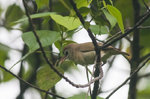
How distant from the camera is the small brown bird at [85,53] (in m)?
3.29

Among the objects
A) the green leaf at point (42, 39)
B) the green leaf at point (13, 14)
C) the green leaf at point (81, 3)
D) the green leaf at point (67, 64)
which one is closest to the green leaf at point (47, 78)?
the green leaf at point (67, 64)

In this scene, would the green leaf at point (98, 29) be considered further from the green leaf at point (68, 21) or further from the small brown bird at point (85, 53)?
the small brown bird at point (85, 53)

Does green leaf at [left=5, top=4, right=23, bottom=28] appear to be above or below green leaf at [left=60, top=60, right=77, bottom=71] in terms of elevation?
above

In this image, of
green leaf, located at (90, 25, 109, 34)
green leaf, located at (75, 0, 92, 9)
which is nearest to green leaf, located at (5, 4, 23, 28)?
green leaf, located at (90, 25, 109, 34)

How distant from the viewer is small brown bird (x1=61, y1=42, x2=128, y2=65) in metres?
3.29

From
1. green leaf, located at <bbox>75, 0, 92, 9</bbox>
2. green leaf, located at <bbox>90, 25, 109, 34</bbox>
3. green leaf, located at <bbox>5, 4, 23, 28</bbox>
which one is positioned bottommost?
green leaf, located at <bbox>5, 4, 23, 28</bbox>

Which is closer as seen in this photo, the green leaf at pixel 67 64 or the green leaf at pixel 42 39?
the green leaf at pixel 42 39

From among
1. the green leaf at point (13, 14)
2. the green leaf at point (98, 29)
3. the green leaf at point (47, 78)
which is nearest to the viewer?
the green leaf at point (98, 29)

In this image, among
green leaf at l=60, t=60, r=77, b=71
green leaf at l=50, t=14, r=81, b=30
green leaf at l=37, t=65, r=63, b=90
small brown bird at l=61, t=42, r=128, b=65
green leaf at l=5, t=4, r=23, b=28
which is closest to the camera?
green leaf at l=50, t=14, r=81, b=30

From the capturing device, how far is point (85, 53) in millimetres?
3656

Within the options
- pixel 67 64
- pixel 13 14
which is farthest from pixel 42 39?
Answer: pixel 13 14

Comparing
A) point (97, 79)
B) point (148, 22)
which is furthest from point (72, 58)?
point (97, 79)

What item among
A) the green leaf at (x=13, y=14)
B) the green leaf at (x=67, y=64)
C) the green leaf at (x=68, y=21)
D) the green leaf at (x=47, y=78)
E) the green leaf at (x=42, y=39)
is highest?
the green leaf at (x=68, y=21)

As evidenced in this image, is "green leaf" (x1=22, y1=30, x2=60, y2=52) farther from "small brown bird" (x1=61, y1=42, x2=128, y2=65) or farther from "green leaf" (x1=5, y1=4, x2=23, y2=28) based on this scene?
"green leaf" (x1=5, y1=4, x2=23, y2=28)
